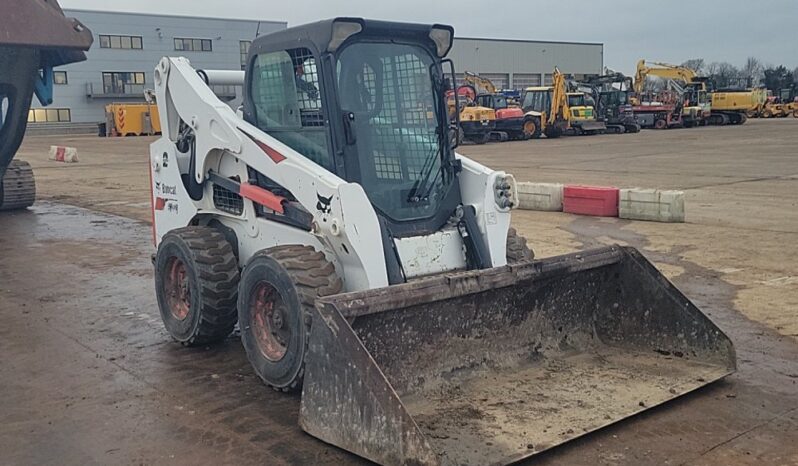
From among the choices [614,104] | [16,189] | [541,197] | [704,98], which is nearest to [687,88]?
[704,98]

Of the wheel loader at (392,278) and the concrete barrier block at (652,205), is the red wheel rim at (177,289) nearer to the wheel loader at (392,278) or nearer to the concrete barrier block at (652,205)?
the wheel loader at (392,278)

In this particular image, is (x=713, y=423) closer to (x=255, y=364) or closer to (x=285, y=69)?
(x=255, y=364)

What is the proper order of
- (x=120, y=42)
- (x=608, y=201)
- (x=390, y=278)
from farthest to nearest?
(x=120, y=42), (x=608, y=201), (x=390, y=278)

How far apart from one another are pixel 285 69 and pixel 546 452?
3081 millimetres

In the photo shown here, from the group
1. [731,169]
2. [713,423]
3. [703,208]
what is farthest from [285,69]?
[731,169]

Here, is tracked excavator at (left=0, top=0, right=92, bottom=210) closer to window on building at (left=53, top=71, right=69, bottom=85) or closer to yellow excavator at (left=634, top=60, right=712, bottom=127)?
yellow excavator at (left=634, top=60, right=712, bottom=127)

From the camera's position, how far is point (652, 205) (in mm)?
11938

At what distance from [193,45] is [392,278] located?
62181mm

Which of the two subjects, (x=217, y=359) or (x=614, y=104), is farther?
(x=614, y=104)

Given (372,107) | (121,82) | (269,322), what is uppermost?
(121,82)

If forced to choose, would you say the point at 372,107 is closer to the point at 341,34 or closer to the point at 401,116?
the point at 401,116

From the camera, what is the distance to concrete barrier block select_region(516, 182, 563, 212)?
526 inches

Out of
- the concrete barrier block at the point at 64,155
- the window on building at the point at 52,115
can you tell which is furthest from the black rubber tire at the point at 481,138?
the window on building at the point at 52,115

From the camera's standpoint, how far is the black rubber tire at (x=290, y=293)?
4.80m
